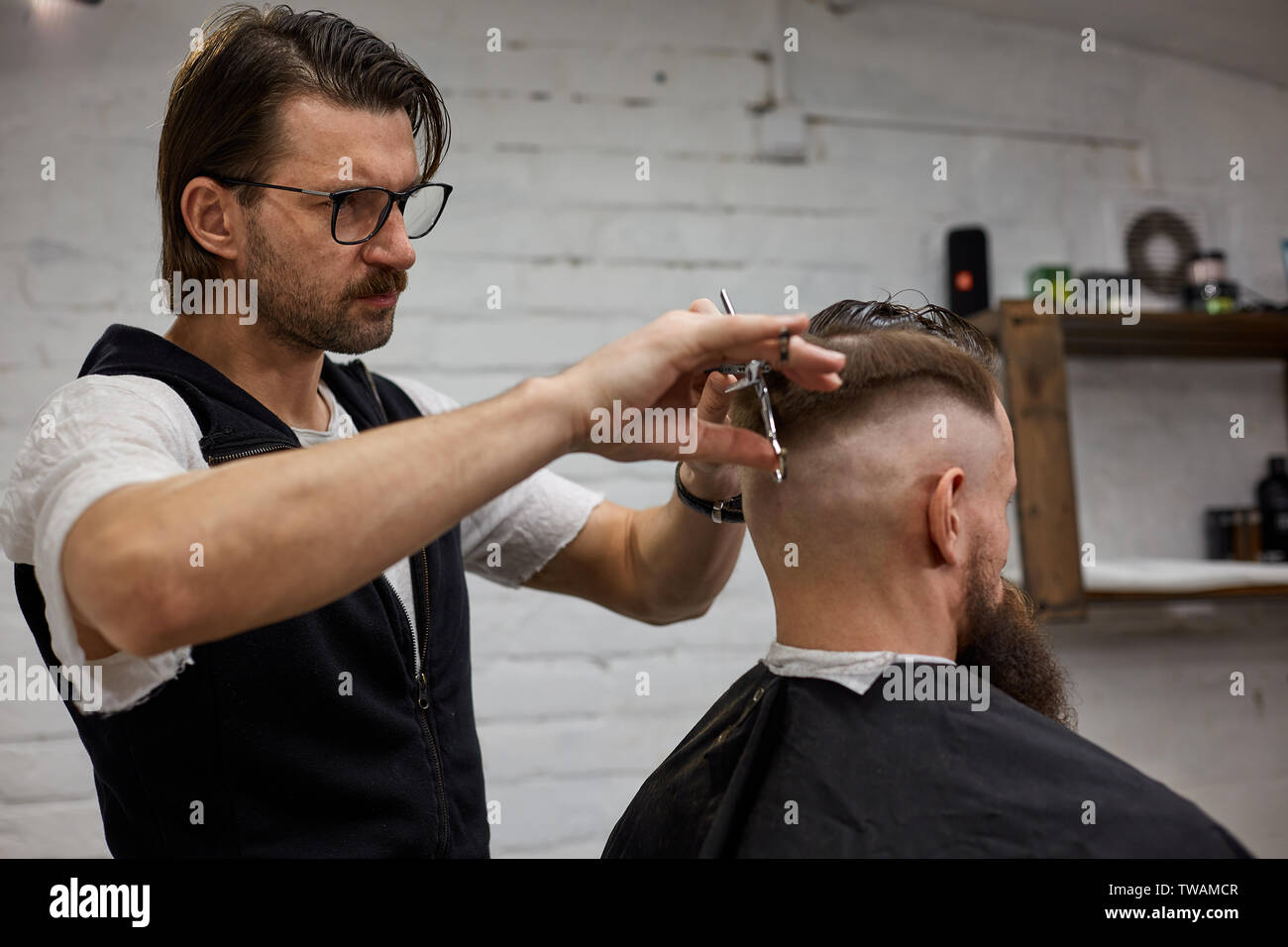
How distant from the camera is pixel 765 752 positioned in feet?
3.94

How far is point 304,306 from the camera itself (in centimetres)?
135

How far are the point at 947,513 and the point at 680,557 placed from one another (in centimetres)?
54

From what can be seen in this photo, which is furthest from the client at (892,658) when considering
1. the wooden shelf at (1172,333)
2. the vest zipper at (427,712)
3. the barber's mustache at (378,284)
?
the wooden shelf at (1172,333)

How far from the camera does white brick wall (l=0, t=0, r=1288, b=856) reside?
7.30ft

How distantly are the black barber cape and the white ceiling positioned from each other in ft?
6.95

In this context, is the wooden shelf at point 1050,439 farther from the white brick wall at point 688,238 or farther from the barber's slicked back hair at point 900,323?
the barber's slicked back hair at point 900,323

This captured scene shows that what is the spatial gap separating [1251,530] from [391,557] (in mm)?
2465

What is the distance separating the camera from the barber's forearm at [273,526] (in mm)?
872

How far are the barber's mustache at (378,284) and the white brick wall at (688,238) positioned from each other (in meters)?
0.95

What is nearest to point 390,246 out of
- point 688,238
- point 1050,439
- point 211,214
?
point 211,214

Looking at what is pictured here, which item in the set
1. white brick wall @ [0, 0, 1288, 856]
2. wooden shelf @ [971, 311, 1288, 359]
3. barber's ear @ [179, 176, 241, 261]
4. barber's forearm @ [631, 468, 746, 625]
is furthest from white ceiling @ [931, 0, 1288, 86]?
barber's ear @ [179, 176, 241, 261]

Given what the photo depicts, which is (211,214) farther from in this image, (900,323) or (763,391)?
(900,323)

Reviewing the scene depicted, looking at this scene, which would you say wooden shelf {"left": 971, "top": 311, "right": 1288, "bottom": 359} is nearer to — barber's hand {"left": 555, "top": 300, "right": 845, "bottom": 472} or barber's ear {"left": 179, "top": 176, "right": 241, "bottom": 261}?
barber's hand {"left": 555, "top": 300, "right": 845, "bottom": 472}

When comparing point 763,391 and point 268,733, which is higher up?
point 763,391
